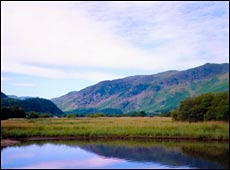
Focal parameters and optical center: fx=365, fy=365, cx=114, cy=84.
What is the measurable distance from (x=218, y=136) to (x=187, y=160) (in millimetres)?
13789

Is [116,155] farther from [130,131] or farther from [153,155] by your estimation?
[130,131]

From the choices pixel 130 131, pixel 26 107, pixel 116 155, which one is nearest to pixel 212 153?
pixel 116 155

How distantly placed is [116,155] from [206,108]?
1035 inches

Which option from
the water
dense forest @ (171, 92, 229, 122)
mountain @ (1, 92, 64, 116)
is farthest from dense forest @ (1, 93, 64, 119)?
the water

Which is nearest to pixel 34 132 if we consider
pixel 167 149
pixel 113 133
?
pixel 113 133

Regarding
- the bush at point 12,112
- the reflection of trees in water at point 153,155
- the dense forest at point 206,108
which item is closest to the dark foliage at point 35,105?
the bush at point 12,112

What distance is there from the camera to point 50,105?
576 ft

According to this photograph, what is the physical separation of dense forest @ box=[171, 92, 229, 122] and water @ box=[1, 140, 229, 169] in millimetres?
12764

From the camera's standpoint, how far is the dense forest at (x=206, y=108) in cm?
5112

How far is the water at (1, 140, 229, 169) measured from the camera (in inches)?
1091

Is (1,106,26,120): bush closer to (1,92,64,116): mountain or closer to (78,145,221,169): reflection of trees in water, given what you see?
(1,92,64,116): mountain

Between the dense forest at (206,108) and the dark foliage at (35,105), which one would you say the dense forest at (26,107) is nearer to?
the dark foliage at (35,105)

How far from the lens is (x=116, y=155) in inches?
1293

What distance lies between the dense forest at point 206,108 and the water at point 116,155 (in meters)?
12.8
